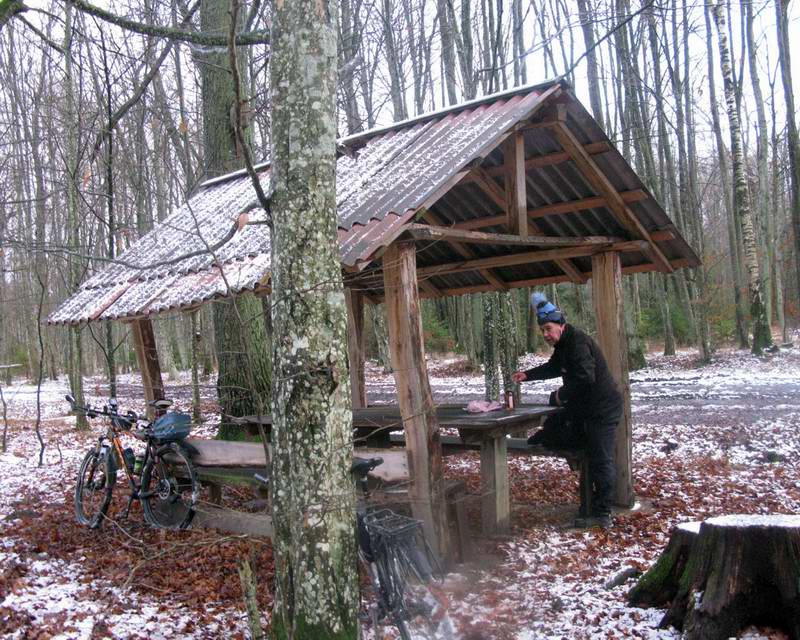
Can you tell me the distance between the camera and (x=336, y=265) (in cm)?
405

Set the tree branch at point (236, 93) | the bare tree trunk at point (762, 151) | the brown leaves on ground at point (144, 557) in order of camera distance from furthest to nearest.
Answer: the bare tree trunk at point (762, 151) < the brown leaves on ground at point (144, 557) < the tree branch at point (236, 93)

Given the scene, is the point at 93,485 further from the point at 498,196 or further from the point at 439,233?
the point at 498,196

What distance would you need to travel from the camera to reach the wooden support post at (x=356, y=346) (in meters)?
9.70

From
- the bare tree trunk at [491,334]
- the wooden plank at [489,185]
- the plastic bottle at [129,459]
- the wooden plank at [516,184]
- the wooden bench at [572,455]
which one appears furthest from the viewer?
the bare tree trunk at [491,334]

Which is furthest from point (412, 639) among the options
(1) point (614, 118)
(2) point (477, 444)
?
(1) point (614, 118)

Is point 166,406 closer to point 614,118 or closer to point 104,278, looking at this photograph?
point 104,278

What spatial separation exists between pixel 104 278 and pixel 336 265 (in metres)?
5.98

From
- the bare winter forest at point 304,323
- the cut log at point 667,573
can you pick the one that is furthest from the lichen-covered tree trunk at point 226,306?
the cut log at point 667,573

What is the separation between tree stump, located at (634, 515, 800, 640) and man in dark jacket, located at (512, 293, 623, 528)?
2.67 metres

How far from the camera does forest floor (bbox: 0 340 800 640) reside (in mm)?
A: 4996

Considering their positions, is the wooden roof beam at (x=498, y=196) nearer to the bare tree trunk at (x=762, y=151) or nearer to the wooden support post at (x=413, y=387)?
the wooden support post at (x=413, y=387)

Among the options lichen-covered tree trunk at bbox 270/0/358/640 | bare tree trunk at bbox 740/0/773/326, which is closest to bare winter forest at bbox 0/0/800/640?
lichen-covered tree trunk at bbox 270/0/358/640

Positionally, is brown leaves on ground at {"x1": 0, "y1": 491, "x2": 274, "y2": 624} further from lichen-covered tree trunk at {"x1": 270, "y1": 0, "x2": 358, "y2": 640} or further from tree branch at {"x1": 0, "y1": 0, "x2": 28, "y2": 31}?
tree branch at {"x1": 0, "y1": 0, "x2": 28, "y2": 31}

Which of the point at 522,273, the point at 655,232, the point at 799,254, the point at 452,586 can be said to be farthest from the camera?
the point at 799,254
